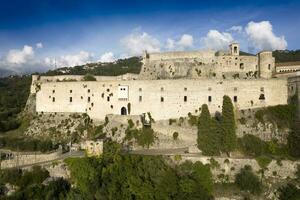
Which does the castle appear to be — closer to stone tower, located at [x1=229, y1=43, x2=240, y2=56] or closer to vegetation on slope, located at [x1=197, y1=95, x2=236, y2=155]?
stone tower, located at [x1=229, y1=43, x2=240, y2=56]

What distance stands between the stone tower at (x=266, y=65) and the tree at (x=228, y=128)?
11692 millimetres

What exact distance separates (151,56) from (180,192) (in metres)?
28.7

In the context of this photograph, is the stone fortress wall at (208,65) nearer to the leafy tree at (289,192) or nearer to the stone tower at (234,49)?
the stone tower at (234,49)

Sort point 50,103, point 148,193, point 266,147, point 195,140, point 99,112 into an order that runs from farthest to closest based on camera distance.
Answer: point 50,103 < point 99,112 < point 195,140 < point 266,147 < point 148,193

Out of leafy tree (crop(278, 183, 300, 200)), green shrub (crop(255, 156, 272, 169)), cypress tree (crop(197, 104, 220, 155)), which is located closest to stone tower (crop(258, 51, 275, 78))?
cypress tree (crop(197, 104, 220, 155))

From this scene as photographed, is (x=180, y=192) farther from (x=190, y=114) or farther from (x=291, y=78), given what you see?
(x=291, y=78)

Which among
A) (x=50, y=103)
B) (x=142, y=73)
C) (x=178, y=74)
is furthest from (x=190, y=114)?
(x=50, y=103)

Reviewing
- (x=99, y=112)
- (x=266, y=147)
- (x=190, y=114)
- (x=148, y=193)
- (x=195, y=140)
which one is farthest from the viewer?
(x=99, y=112)

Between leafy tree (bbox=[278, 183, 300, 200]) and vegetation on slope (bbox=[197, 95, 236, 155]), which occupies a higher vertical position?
vegetation on slope (bbox=[197, 95, 236, 155])

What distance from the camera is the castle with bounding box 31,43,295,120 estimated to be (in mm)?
42531

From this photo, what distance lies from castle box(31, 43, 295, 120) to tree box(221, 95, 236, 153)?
18.0 ft

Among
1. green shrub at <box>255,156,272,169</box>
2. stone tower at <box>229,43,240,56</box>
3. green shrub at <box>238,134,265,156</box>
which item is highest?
stone tower at <box>229,43,240,56</box>

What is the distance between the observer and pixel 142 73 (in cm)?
5469

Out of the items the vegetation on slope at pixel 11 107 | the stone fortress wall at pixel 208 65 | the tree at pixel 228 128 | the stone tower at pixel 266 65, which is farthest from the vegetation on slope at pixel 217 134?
the vegetation on slope at pixel 11 107
